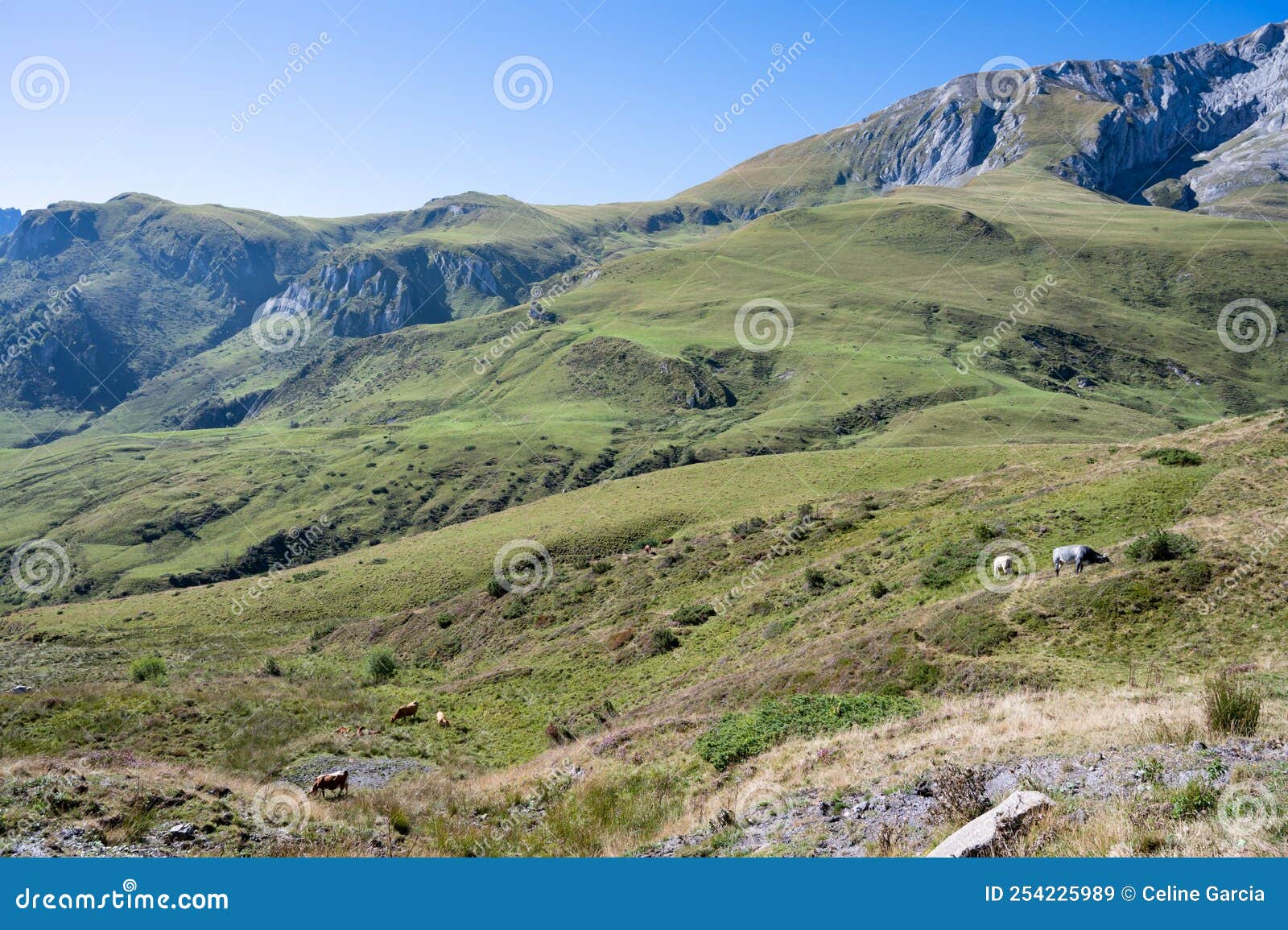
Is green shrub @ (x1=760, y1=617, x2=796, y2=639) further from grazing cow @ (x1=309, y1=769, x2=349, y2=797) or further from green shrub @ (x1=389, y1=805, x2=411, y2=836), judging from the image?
green shrub @ (x1=389, y1=805, x2=411, y2=836)

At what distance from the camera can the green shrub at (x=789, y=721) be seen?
16328mm

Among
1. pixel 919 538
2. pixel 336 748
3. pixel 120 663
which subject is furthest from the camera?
pixel 120 663

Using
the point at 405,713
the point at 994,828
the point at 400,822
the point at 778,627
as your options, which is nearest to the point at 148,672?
the point at 405,713

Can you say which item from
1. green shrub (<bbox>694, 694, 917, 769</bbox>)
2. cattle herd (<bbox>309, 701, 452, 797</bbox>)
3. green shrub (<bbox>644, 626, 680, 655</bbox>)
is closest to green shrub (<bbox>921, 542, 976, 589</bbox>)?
green shrub (<bbox>694, 694, 917, 769</bbox>)

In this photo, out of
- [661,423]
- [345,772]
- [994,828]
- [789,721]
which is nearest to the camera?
[994,828]

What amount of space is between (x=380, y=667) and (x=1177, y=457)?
144ft

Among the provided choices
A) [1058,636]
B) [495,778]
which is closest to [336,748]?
[495,778]

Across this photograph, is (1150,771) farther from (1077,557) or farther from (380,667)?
(380,667)

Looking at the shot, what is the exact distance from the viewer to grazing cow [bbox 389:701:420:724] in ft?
94.1

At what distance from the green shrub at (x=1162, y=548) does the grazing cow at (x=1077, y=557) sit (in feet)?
2.95

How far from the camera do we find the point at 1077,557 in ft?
76.3

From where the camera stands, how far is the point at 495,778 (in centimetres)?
1988

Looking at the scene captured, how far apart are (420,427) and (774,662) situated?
17259 centimetres

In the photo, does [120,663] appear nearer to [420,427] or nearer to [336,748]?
[336,748]
